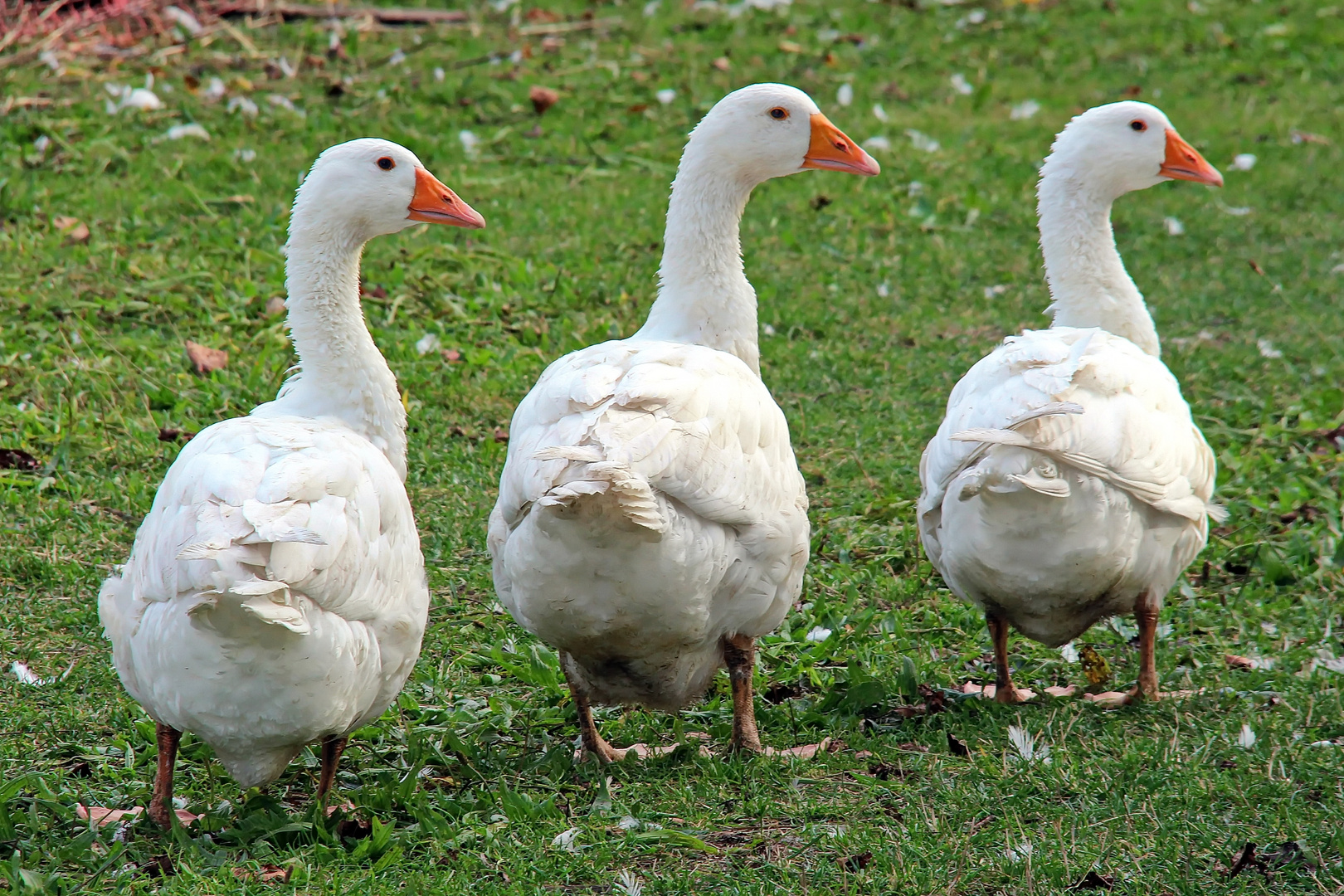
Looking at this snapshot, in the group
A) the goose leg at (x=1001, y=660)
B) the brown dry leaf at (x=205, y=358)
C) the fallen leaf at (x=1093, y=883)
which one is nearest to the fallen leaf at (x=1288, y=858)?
the fallen leaf at (x=1093, y=883)

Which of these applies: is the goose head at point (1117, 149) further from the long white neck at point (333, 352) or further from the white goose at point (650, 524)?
the long white neck at point (333, 352)

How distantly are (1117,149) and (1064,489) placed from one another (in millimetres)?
2159

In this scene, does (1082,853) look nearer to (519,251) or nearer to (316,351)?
(316,351)

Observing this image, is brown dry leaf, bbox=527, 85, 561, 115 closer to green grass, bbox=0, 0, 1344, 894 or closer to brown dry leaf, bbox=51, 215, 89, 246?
green grass, bbox=0, 0, 1344, 894

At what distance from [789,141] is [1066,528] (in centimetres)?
179

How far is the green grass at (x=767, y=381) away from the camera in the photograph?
11.6 feet

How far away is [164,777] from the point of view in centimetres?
355

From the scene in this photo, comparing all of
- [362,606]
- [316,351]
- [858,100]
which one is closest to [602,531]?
[362,606]

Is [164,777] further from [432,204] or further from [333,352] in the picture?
[432,204]

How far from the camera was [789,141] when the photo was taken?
4.88 meters

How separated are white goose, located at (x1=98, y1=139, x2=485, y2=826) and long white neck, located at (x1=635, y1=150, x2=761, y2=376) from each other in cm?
122

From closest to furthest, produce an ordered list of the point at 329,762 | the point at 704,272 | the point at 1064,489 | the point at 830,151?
the point at 329,762 → the point at 1064,489 → the point at 704,272 → the point at 830,151

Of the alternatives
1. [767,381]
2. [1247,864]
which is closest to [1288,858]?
[1247,864]

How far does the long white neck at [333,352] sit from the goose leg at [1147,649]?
96.5 inches
